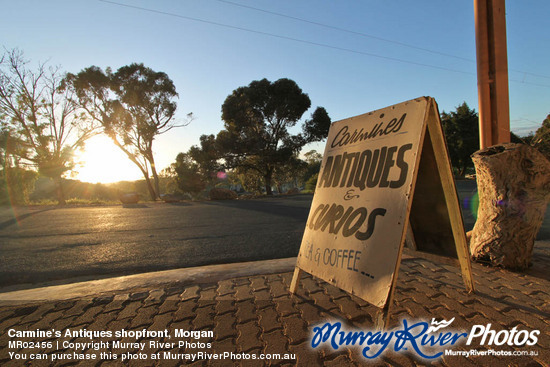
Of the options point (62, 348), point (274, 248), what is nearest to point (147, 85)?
point (274, 248)

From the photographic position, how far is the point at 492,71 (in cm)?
336

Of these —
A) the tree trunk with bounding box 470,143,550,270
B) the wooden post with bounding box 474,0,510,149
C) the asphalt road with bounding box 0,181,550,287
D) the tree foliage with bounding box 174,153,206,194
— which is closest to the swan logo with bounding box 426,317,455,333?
the tree trunk with bounding box 470,143,550,270

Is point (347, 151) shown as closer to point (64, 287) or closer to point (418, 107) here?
point (418, 107)

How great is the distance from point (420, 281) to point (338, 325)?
1193 millimetres

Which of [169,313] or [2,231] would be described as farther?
[2,231]

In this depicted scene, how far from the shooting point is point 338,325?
1979 mm

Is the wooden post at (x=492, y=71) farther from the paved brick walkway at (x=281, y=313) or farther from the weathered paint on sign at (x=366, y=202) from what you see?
the weathered paint on sign at (x=366, y=202)

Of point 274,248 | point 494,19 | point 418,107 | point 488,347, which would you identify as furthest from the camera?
point 274,248

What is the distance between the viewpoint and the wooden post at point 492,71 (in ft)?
10.8

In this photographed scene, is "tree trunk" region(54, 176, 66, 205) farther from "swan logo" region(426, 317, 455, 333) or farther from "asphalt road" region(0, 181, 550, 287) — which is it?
"swan logo" region(426, 317, 455, 333)

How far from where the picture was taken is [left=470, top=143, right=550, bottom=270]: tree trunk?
2730 mm

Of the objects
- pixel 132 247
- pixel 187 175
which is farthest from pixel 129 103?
pixel 132 247

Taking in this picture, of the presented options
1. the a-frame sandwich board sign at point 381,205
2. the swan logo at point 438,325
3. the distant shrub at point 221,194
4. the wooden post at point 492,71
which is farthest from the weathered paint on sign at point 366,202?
the distant shrub at point 221,194

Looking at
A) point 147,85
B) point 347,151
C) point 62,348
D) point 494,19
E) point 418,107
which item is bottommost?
point 62,348
